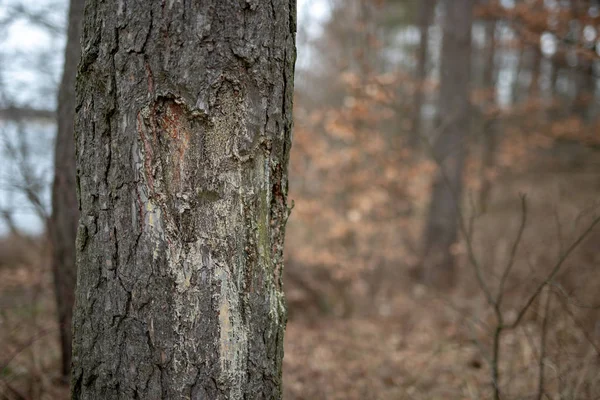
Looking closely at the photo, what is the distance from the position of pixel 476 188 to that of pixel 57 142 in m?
8.87

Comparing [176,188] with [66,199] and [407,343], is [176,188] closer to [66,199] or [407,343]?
[66,199]

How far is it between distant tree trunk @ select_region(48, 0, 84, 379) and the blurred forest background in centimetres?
3

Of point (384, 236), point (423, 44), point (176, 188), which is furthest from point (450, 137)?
point (176, 188)

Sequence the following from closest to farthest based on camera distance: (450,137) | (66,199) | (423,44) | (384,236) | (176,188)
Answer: (176,188) → (66,199) → (384,236) → (450,137) → (423,44)

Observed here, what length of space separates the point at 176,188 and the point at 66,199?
209 centimetres

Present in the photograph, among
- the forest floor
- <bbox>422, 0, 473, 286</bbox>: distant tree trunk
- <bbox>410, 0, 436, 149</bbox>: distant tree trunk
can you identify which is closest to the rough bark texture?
the forest floor

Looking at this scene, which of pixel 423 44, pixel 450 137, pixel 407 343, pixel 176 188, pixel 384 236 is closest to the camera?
pixel 176 188

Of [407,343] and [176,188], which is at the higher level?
[176,188]

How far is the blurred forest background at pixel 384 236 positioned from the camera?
3730mm

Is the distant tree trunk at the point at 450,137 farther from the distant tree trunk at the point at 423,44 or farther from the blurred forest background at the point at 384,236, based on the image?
the distant tree trunk at the point at 423,44

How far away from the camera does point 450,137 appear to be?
760 cm

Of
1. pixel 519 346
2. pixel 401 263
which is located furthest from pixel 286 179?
pixel 401 263

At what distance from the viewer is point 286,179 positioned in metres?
1.76

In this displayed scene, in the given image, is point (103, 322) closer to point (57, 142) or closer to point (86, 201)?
point (86, 201)
